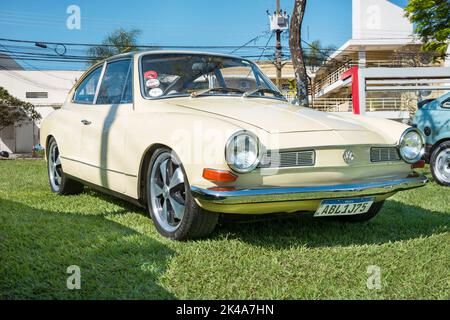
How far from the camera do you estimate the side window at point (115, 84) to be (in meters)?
4.97

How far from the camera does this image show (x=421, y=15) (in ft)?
47.4

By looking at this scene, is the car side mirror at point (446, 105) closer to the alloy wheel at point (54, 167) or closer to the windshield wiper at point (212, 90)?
the windshield wiper at point (212, 90)

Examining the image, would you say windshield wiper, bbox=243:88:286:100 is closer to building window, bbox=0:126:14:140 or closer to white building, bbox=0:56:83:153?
white building, bbox=0:56:83:153

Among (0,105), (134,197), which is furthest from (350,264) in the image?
(0,105)

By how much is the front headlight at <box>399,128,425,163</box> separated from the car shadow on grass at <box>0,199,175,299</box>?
2.04 m

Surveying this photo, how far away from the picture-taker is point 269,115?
402cm

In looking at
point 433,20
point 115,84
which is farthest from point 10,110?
point 115,84

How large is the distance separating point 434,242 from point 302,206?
1181 mm

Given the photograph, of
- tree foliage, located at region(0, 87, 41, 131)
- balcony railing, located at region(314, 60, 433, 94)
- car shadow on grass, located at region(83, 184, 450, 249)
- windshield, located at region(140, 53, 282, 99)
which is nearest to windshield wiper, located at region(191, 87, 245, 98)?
windshield, located at region(140, 53, 282, 99)

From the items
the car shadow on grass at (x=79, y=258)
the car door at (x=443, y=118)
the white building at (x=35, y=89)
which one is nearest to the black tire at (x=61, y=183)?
the car shadow on grass at (x=79, y=258)

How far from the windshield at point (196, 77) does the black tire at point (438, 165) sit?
179 inches

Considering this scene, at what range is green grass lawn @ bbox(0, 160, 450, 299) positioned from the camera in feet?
9.73

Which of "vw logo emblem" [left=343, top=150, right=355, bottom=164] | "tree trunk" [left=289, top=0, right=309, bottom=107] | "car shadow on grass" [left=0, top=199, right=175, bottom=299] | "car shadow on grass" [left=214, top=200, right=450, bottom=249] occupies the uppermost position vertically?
"tree trunk" [left=289, top=0, right=309, bottom=107]
